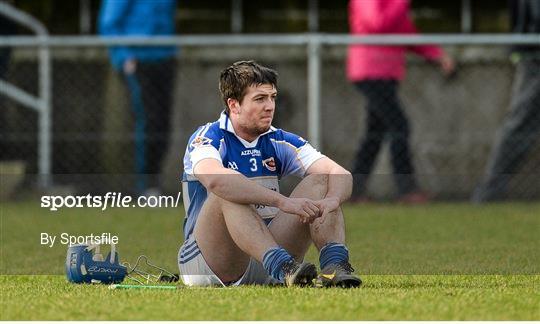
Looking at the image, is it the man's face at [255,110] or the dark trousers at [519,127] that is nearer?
the man's face at [255,110]

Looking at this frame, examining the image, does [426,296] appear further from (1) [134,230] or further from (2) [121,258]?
(1) [134,230]

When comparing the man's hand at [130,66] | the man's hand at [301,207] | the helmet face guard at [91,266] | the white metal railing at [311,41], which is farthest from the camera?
the man's hand at [130,66]

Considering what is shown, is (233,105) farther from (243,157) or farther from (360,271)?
(360,271)

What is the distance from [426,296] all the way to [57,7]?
972cm

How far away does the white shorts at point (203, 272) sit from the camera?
7.43 m

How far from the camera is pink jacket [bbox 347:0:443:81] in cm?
1342

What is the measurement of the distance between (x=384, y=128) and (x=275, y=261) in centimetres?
649

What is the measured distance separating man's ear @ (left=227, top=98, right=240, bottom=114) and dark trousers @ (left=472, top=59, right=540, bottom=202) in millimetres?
6039

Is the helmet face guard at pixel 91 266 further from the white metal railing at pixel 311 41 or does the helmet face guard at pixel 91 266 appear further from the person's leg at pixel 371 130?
the person's leg at pixel 371 130

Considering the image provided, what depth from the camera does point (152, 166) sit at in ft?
44.5

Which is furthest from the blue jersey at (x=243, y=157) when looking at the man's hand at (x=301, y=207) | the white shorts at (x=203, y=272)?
the man's hand at (x=301, y=207)

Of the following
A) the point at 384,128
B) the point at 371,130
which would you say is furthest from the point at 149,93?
the point at 384,128

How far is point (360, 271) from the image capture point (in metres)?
8.23

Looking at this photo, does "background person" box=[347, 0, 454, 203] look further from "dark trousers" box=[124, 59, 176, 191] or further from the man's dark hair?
the man's dark hair
